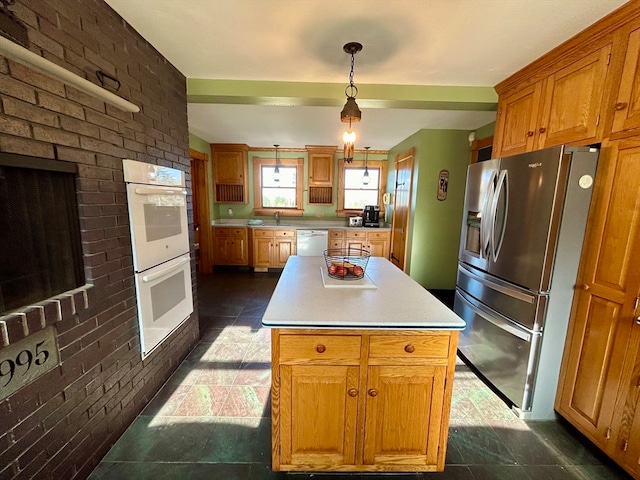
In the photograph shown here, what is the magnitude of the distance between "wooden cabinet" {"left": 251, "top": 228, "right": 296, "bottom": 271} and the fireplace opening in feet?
12.0

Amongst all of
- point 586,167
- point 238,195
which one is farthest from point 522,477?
point 238,195

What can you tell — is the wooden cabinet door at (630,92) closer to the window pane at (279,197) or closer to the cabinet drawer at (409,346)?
the cabinet drawer at (409,346)

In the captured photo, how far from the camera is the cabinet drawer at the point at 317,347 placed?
47.3 inches

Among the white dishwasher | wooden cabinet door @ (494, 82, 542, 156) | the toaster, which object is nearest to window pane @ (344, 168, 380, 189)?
the toaster

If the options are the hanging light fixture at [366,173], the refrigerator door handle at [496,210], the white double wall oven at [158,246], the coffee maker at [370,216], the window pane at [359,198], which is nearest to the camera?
the white double wall oven at [158,246]

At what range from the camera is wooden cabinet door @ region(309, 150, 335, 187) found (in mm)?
5066

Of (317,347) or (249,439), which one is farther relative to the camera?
(249,439)

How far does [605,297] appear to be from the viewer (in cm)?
141

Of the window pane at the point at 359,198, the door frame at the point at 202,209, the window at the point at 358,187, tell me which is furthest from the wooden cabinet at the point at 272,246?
the window pane at the point at 359,198

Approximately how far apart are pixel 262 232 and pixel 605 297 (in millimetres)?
4412

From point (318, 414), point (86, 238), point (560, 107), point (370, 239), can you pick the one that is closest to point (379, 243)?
point (370, 239)

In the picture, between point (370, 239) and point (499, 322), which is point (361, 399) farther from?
point (370, 239)

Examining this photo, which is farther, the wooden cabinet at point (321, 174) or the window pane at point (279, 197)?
the window pane at point (279, 197)

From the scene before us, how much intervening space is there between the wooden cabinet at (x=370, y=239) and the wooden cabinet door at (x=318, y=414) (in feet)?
12.3
